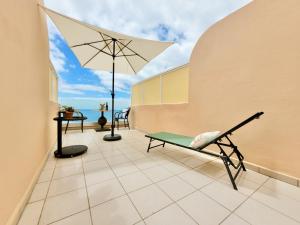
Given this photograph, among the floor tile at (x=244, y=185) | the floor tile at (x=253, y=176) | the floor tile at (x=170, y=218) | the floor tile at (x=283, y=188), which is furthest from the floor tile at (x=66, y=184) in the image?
the floor tile at (x=283, y=188)

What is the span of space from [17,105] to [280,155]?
9.88ft

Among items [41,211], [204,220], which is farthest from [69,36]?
[204,220]

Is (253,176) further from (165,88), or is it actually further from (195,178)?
(165,88)

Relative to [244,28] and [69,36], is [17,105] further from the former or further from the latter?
[244,28]

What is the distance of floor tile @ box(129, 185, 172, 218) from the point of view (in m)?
1.06

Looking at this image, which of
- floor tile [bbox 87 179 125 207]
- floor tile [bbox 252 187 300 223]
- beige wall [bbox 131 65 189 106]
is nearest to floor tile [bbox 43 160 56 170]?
floor tile [bbox 87 179 125 207]

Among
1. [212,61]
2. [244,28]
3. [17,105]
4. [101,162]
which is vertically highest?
[244,28]

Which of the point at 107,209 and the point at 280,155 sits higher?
the point at 280,155

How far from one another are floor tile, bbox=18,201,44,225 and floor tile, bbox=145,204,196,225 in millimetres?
886

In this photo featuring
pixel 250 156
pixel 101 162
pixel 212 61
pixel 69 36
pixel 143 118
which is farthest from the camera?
pixel 143 118

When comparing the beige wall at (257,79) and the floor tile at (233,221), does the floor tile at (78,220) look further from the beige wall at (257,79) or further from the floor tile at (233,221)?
the beige wall at (257,79)

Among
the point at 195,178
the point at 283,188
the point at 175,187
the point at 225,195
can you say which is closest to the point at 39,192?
the point at 175,187

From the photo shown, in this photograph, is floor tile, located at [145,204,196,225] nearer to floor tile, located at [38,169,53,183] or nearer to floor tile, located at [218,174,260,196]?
floor tile, located at [218,174,260,196]

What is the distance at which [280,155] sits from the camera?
62.4 inches
